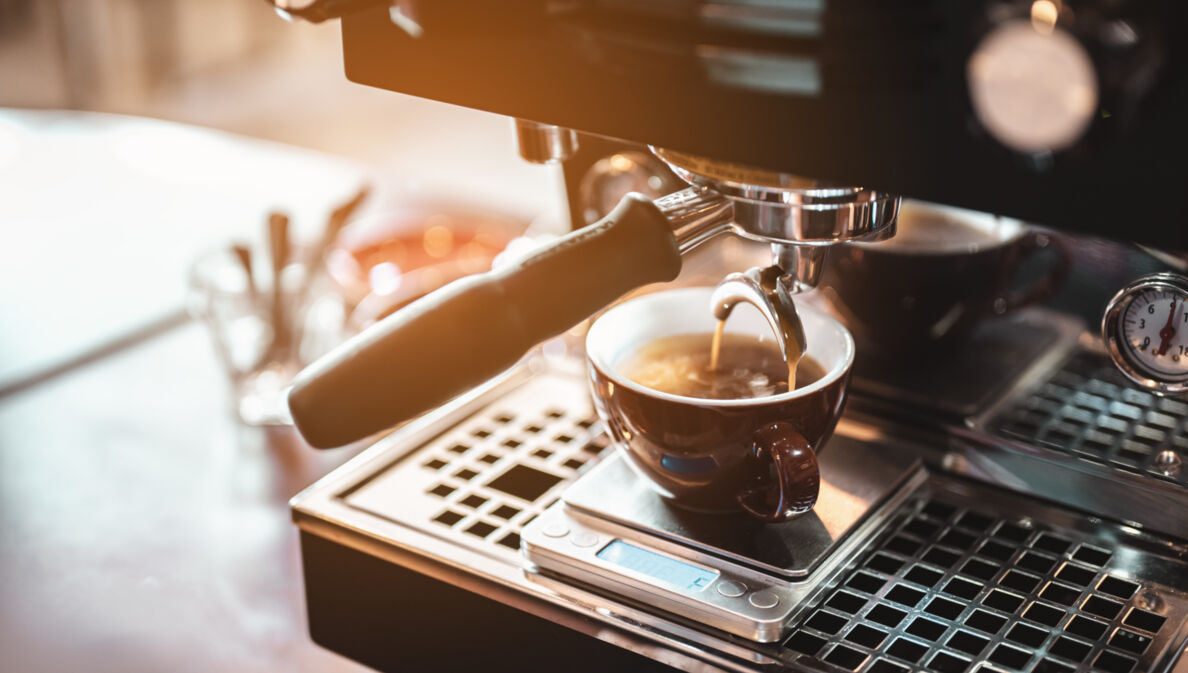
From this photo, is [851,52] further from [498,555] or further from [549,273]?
[498,555]

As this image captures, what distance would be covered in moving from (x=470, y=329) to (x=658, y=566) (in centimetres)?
19

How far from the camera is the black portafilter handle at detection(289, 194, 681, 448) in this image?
1.51 feet

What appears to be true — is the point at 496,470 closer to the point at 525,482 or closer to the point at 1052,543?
the point at 525,482

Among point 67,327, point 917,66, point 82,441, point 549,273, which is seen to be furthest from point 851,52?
point 67,327

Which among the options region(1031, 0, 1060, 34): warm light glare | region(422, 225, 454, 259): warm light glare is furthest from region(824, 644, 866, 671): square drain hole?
region(422, 225, 454, 259): warm light glare

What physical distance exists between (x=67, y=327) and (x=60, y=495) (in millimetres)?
271

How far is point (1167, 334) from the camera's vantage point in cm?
58

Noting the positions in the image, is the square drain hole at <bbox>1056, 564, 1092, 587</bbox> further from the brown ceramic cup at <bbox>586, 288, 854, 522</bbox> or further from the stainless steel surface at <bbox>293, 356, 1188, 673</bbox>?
the brown ceramic cup at <bbox>586, 288, 854, 522</bbox>

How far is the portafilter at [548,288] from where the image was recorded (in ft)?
1.52

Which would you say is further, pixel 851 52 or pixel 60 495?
pixel 60 495

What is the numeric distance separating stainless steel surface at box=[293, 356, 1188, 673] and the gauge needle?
11 cm

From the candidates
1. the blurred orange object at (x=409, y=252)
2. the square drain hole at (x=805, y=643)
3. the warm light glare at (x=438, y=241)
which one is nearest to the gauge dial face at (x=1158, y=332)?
the square drain hole at (x=805, y=643)

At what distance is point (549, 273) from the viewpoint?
0.50 m

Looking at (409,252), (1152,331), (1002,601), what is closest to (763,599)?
(1002,601)
